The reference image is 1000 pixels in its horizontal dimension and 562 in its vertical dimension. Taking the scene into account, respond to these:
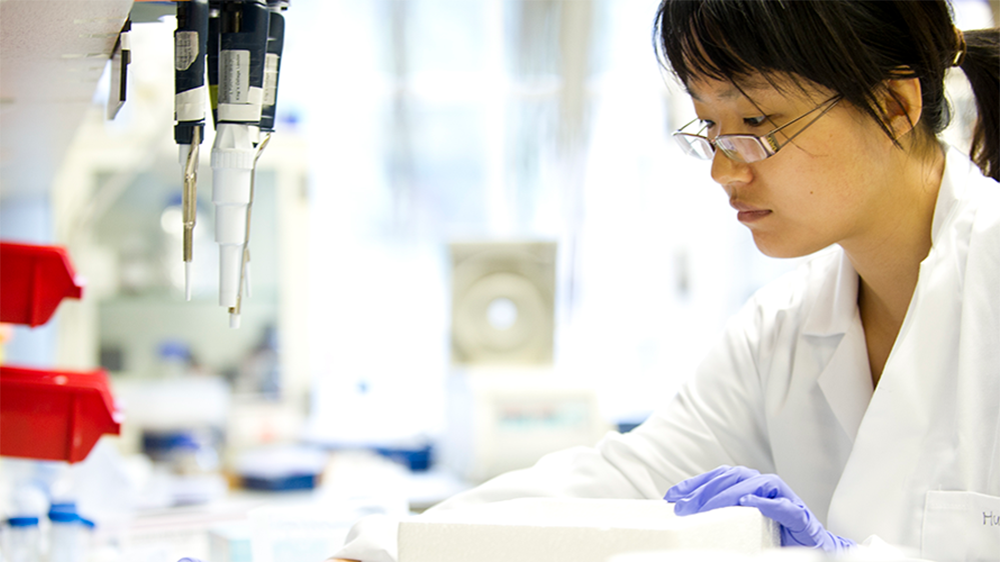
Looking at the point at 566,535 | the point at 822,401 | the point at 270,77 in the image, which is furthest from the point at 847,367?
the point at 270,77

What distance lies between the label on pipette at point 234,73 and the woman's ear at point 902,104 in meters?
0.76

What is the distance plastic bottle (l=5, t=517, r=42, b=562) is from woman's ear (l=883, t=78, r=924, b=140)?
130 centimetres

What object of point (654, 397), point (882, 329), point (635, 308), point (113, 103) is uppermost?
point (113, 103)

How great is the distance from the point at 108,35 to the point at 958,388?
3.34 feet

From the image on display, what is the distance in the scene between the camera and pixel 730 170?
1.06 meters

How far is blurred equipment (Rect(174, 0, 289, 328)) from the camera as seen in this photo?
0.76 metres

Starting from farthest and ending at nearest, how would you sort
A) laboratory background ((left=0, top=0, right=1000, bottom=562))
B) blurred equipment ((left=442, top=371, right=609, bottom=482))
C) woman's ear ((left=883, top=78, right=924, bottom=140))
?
1. blurred equipment ((left=442, top=371, right=609, bottom=482))
2. laboratory background ((left=0, top=0, right=1000, bottom=562))
3. woman's ear ((left=883, top=78, right=924, bottom=140))

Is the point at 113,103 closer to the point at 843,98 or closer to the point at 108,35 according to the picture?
the point at 108,35

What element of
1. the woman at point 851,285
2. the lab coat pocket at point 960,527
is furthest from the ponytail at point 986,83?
the lab coat pocket at point 960,527

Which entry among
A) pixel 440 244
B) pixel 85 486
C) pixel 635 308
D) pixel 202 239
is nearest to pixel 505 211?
pixel 440 244

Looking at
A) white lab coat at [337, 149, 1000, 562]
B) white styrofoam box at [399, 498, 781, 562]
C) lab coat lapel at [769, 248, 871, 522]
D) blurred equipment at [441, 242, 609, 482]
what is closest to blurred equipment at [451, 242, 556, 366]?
blurred equipment at [441, 242, 609, 482]

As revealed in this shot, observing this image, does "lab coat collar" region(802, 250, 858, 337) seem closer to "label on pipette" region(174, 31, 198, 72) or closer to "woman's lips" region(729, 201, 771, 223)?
"woman's lips" region(729, 201, 771, 223)

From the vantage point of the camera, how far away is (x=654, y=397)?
4.09m

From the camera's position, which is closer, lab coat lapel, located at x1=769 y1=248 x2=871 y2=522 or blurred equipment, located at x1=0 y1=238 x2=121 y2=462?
blurred equipment, located at x1=0 y1=238 x2=121 y2=462
